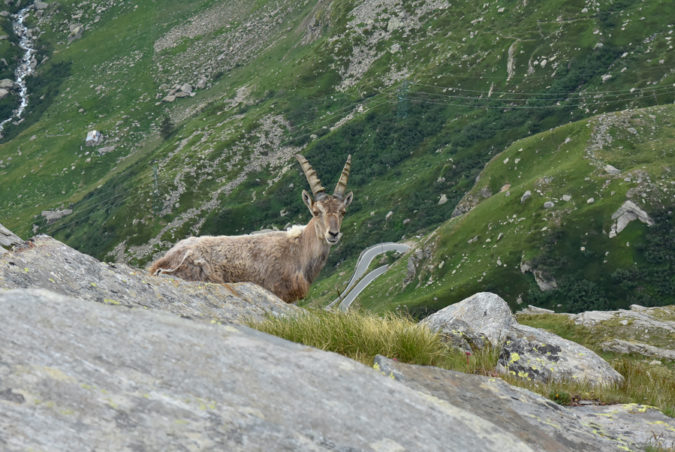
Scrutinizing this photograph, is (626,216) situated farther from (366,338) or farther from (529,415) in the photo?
(529,415)

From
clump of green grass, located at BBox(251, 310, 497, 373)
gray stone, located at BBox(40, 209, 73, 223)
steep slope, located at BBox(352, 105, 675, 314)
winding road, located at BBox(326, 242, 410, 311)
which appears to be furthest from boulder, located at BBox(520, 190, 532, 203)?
gray stone, located at BBox(40, 209, 73, 223)

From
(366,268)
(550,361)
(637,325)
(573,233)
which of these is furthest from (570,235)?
(550,361)

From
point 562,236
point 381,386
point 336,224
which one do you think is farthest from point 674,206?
point 381,386

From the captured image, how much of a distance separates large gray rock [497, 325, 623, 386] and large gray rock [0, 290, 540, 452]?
527 cm

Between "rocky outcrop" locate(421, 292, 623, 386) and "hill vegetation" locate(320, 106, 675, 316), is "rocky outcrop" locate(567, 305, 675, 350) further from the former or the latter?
"hill vegetation" locate(320, 106, 675, 316)

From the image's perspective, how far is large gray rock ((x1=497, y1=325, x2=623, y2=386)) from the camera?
37.8 ft

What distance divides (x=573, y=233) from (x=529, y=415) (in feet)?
375

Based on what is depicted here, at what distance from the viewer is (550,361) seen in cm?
1262

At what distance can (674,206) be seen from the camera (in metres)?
106

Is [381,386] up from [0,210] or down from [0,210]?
up

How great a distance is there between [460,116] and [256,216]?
80.8m

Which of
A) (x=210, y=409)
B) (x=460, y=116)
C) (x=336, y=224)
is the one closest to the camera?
(x=210, y=409)

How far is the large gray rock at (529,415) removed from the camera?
22.4ft

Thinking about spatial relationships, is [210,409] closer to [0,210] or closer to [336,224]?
[336,224]
